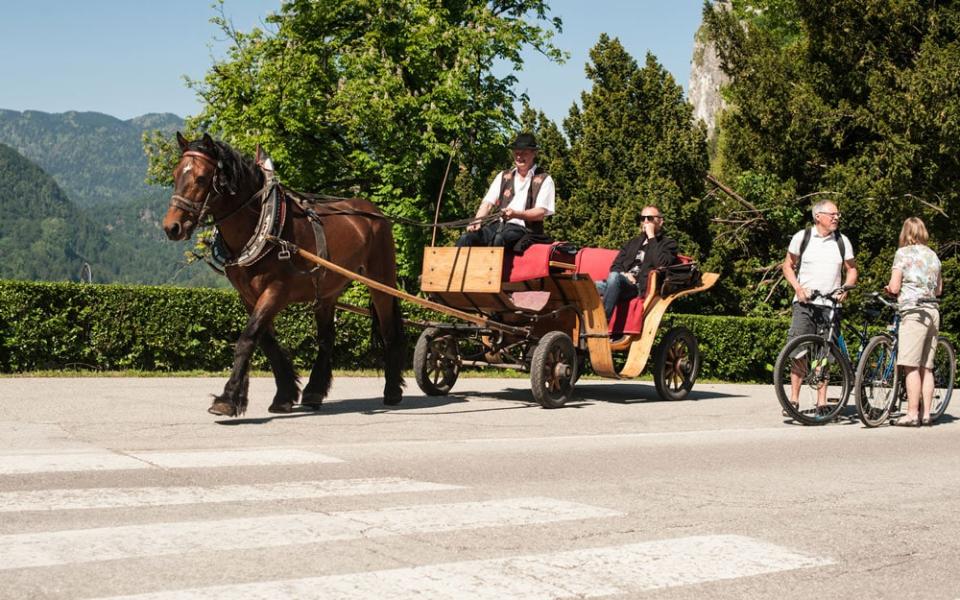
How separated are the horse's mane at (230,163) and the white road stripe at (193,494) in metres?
4.02

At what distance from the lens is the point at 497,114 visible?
35.1 metres

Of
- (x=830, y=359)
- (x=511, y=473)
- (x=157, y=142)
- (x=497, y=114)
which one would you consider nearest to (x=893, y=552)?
(x=511, y=473)

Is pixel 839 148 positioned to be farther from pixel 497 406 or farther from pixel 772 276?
pixel 497 406

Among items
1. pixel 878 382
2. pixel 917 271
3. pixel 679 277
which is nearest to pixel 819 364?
pixel 878 382

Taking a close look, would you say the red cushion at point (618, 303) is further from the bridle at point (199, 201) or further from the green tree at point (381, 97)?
the green tree at point (381, 97)

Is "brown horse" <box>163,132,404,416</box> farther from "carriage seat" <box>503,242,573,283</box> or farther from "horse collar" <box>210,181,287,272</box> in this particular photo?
"carriage seat" <box>503,242,573,283</box>

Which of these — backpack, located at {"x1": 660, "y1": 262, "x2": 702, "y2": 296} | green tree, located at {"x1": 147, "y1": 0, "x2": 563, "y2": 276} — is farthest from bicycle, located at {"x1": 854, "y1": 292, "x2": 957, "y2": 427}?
green tree, located at {"x1": 147, "y1": 0, "x2": 563, "y2": 276}

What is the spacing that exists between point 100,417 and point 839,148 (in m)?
20.8

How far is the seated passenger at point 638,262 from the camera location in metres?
12.7

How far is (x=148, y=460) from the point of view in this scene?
23.6 feet

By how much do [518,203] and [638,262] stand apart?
6.15 feet

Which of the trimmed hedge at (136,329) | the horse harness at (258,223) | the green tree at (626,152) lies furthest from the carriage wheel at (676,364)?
the green tree at (626,152)

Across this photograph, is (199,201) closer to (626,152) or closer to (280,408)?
(280,408)

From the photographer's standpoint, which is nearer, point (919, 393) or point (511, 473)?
point (511, 473)
